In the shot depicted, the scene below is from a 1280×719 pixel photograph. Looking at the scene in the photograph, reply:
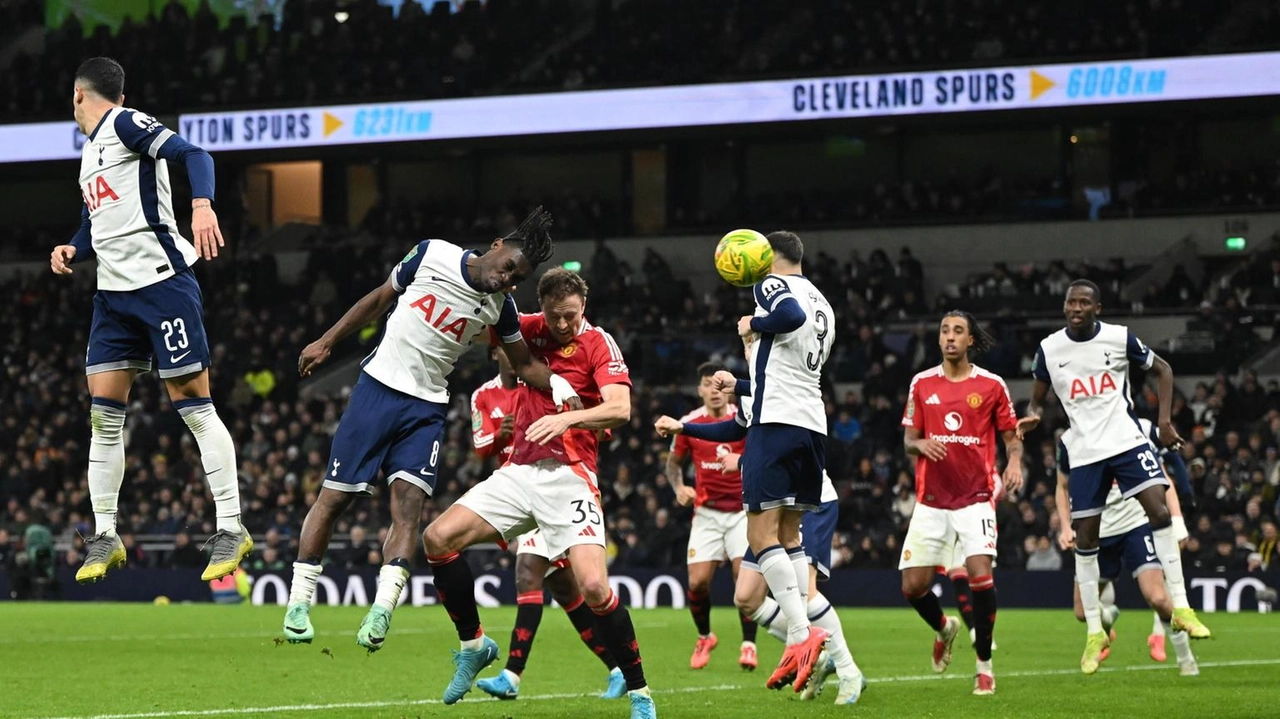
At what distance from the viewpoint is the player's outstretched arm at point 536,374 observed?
362 inches

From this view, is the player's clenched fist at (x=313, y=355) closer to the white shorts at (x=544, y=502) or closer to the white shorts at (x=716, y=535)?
the white shorts at (x=544, y=502)

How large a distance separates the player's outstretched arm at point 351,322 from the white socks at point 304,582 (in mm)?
1016

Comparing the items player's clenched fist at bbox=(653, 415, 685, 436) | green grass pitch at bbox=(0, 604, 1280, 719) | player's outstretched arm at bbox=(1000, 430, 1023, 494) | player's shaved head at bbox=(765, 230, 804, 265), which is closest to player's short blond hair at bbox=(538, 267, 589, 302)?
player's clenched fist at bbox=(653, 415, 685, 436)

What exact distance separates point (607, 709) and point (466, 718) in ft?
3.23

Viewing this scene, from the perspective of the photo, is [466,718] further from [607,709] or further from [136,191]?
[136,191]

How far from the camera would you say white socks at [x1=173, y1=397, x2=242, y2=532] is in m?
9.34

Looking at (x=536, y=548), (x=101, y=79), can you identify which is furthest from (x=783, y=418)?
(x=101, y=79)

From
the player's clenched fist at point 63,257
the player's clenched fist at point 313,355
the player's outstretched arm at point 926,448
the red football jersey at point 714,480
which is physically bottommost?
the red football jersey at point 714,480

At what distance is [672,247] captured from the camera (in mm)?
35031

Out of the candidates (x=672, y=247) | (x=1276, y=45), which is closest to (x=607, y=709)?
(x=1276, y=45)

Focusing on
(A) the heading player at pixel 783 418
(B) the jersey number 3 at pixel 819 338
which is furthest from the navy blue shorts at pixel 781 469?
(B) the jersey number 3 at pixel 819 338

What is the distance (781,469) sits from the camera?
402 inches

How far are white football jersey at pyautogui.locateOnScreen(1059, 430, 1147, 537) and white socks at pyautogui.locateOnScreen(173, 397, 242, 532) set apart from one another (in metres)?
7.68

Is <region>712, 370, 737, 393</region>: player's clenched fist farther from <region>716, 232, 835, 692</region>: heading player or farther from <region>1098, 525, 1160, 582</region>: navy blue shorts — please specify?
<region>1098, 525, 1160, 582</region>: navy blue shorts
